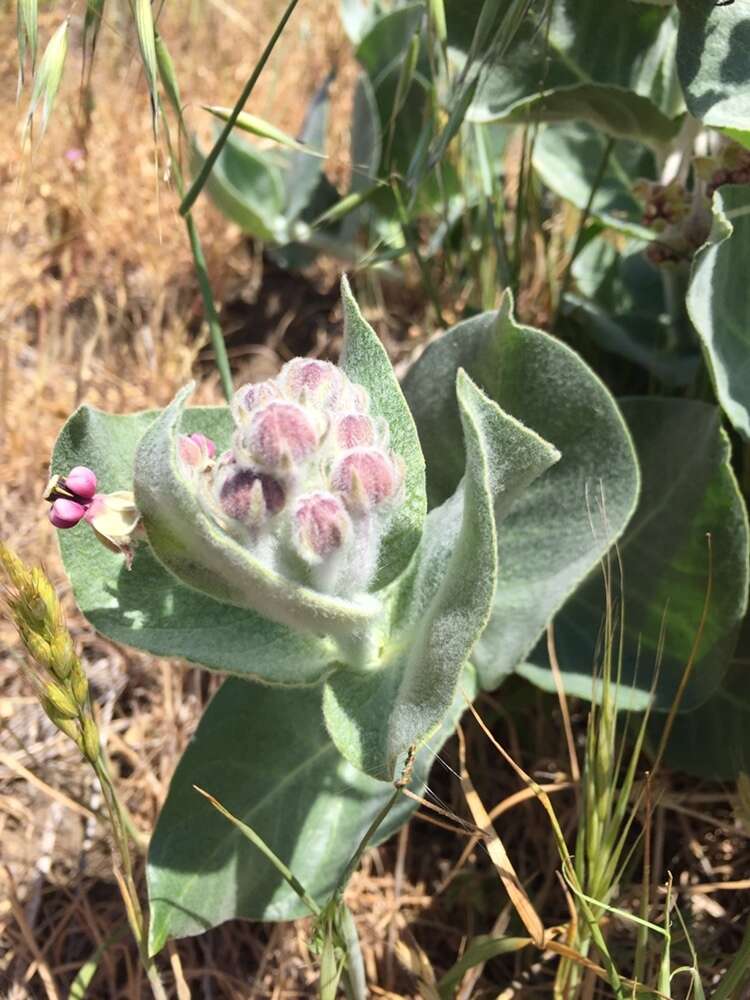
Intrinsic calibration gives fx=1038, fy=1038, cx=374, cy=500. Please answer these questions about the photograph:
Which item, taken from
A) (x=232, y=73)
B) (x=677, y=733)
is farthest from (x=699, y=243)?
(x=232, y=73)

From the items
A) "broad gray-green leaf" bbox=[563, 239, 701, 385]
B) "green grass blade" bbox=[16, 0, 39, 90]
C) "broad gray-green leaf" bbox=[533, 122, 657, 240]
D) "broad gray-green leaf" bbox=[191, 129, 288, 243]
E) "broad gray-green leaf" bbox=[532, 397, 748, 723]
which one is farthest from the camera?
"broad gray-green leaf" bbox=[191, 129, 288, 243]

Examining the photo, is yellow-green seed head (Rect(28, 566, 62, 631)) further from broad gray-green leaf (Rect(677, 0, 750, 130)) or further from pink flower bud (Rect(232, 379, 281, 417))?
broad gray-green leaf (Rect(677, 0, 750, 130))

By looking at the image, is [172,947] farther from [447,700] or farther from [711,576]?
[711,576]

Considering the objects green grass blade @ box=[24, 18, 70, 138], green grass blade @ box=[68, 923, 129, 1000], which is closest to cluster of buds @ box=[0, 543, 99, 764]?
green grass blade @ box=[68, 923, 129, 1000]

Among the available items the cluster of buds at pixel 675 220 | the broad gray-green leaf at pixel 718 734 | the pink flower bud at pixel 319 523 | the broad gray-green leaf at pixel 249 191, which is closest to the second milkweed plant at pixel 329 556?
the pink flower bud at pixel 319 523

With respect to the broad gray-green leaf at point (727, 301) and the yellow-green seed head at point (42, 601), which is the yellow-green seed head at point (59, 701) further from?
the broad gray-green leaf at point (727, 301)

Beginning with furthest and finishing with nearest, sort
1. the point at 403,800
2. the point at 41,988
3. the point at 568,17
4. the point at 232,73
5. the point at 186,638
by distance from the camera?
the point at 232,73, the point at 568,17, the point at 41,988, the point at 403,800, the point at 186,638

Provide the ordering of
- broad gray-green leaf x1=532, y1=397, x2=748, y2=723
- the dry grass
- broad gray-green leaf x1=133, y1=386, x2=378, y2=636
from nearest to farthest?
broad gray-green leaf x1=133, y1=386, x2=378, y2=636 → broad gray-green leaf x1=532, y1=397, x2=748, y2=723 → the dry grass
